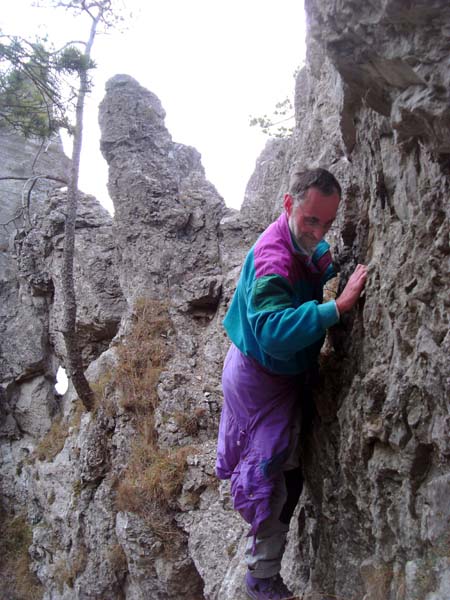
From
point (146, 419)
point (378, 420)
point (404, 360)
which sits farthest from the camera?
point (146, 419)

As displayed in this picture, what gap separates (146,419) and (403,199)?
6081 mm

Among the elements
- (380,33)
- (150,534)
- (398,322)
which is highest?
(380,33)

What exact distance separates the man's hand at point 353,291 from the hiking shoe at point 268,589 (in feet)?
6.88

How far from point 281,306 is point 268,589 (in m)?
2.14

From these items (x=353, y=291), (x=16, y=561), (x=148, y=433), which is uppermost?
(x=353, y=291)

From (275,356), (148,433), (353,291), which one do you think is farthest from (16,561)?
(353,291)

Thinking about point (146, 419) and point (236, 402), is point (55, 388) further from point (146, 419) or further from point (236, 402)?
point (236, 402)

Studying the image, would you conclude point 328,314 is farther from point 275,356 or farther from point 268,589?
point 268,589

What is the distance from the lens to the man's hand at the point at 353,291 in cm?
342

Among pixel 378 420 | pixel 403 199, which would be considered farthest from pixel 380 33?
pixel 378 420

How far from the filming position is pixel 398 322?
3195 millimetres

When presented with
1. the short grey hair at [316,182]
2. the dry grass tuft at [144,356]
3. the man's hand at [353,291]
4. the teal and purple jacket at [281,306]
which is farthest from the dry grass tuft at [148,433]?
the short grey hair at [316,182]

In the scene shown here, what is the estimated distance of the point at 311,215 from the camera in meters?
3.51

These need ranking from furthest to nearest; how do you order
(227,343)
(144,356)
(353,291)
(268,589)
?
(144,356) → (227,343) → (268,589) → (353,291)
